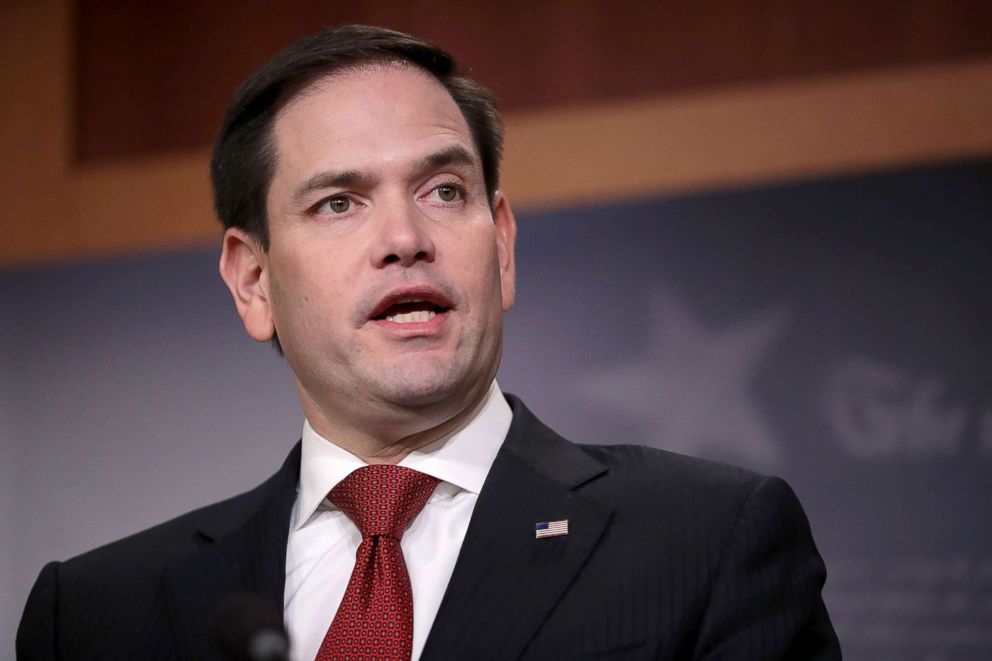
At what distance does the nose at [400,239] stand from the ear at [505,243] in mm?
233

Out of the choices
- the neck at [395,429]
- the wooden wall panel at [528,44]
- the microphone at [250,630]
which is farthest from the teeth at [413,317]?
the wooden wall panel at [528,44]

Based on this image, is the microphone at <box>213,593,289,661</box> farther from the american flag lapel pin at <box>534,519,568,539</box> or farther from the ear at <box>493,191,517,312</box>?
the ear at <box>493,191,517,312</box>

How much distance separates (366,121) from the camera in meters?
1.69

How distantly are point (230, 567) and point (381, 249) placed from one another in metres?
0.50

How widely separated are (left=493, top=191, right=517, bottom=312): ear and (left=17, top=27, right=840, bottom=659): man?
0.02 metres

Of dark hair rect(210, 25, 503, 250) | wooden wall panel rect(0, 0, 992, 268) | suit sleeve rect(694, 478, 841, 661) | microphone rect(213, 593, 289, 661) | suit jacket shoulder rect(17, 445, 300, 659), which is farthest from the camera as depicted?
wooden wall panel rect(0, 0, 992, 268)

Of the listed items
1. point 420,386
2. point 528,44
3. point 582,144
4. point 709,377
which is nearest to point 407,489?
point 420,386

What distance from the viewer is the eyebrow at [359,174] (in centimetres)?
165

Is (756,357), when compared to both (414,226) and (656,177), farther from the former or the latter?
(414,226)

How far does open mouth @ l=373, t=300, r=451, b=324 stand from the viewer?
161 centimetres

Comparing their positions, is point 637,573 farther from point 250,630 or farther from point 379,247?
point 250,630

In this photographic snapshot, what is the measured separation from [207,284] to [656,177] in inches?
44.8

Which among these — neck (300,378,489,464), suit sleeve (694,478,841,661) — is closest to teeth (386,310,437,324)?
neck (300,378,489,464)

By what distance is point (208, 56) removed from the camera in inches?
124
